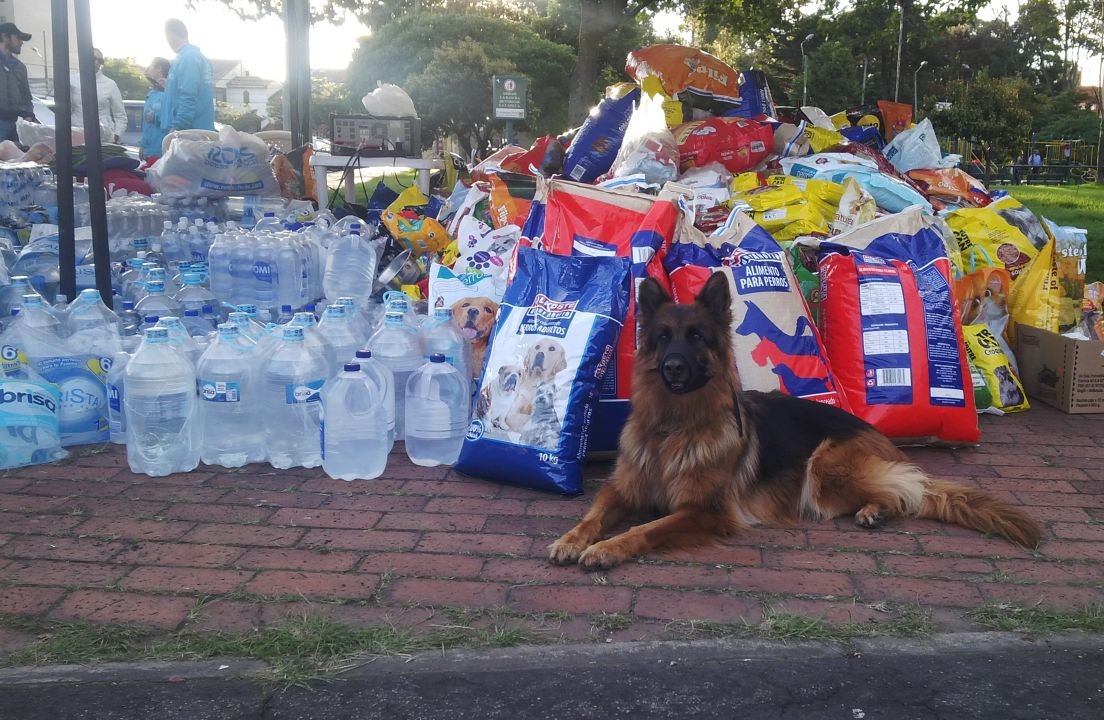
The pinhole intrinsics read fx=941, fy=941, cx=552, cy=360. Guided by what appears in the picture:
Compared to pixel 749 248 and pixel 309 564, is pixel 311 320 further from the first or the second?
pixel 749 248

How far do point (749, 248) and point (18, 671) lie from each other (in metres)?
3.72

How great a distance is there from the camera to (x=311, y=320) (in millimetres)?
4676

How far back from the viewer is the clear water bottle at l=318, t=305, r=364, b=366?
16.4 feet

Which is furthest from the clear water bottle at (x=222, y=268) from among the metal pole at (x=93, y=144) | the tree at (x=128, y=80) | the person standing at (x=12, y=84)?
the tree at (x=128, y=80)

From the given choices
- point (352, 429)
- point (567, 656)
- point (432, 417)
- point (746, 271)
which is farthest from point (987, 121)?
point (567, 656)

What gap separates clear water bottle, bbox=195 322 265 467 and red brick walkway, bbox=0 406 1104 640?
0.14 meters

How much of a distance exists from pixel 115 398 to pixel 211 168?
12.1 ft

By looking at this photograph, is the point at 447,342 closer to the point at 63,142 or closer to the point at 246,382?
the point at 246,382

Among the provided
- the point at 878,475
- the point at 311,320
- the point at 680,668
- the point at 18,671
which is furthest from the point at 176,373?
the point at 878,475

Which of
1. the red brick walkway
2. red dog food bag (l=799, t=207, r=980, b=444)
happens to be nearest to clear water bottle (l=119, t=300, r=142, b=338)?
the red brick walkway

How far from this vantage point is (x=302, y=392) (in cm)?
449

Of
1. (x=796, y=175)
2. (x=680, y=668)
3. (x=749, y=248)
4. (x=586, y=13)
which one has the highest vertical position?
(x=586, y=13)

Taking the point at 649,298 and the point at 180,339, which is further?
the point at 180,339

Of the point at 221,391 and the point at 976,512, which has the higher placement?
the point at 221,391
